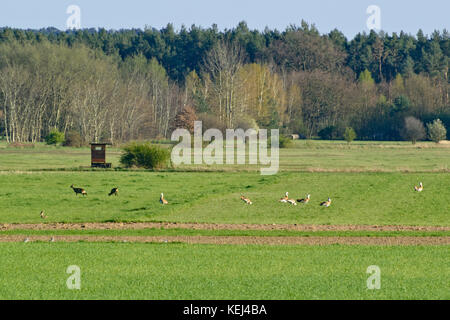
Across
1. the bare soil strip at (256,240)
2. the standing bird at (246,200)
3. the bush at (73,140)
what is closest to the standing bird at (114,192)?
the standing bird at (246,200)

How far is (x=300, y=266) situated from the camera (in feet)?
58.5

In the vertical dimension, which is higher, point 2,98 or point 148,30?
point 148,30

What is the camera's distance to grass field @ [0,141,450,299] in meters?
15.1

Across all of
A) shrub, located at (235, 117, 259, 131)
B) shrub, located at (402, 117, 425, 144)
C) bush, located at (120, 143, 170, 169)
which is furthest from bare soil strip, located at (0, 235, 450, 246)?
shrub, located at (402, 117, 425, 144)

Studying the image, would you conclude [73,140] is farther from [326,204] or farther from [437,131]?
[326,204]

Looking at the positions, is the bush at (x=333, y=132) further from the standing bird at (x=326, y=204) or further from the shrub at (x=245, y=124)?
the standing bird at (x=326, y=204)

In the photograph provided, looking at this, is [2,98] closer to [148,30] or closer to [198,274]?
[148,30]

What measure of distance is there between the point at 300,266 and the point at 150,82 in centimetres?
12472

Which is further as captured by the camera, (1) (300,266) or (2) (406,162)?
(2) (406,162)

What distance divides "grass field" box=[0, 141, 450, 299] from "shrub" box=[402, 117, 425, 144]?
50.8m

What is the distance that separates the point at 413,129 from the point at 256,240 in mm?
89177

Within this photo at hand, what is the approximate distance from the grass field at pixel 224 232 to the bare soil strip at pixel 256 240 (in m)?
0.68

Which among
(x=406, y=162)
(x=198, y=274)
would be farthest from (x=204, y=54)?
(x=198, y=274)

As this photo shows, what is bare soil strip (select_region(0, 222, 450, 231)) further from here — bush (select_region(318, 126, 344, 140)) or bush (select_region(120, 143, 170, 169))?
bush (select_region(318, 126, 344, 140))
